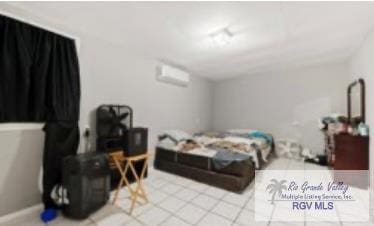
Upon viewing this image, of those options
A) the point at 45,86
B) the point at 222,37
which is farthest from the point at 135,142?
the point at 222,37

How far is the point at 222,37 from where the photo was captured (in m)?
2.67

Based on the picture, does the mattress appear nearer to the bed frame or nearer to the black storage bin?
the bed frame

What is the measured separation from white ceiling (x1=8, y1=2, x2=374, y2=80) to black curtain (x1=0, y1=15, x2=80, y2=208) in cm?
31

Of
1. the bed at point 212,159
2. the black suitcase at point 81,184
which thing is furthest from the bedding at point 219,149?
the black suitcase at point 81,184

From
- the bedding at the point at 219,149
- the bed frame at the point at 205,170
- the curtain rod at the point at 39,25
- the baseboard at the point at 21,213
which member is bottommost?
the baseboard at the point at 21,213

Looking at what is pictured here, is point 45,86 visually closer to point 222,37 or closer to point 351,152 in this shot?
point 222,37

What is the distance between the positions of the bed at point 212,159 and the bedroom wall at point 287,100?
3.55 feet

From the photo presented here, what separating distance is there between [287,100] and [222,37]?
113 inches

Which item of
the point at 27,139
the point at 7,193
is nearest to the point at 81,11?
the point at 27,139

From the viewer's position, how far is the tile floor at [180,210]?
1.92 metres

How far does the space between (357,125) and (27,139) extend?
466 centimetres

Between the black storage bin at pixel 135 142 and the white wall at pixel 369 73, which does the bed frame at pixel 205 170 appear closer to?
the black storage bin at pixel 135 142

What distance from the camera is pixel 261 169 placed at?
11.7 feet
